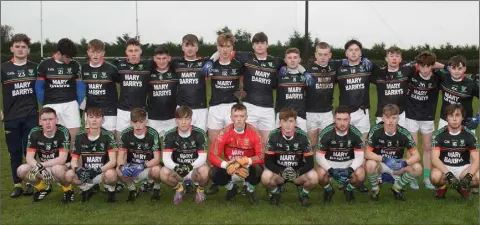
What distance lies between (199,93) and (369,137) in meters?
2.30

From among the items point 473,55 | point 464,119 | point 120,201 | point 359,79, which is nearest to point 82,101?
point 120,201

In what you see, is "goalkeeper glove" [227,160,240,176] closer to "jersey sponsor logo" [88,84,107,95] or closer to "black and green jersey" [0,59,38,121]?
"jersey sponsor logo" [88,84,107,95]

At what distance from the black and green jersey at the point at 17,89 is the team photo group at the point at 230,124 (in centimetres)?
1

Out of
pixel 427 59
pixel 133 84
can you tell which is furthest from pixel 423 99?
pixel 133 84

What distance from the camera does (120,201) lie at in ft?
18.7

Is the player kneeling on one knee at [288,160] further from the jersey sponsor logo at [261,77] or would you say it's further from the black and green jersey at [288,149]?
the jersey sponsor logo at [261,77]

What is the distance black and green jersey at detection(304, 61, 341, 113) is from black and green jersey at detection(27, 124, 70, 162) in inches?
127

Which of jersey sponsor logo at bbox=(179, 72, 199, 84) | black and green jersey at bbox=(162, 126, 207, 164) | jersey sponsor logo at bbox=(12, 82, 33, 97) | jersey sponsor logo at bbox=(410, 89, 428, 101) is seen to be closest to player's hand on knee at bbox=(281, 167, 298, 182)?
black and green jersey at bbox=(162, 126, 207, 164)

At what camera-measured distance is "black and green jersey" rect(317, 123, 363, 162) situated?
570 centimetres

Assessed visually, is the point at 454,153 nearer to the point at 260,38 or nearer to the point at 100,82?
the point at 260,38

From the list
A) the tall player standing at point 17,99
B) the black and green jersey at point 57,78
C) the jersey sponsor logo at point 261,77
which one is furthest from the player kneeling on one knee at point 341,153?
the tall player standing at point 17,99

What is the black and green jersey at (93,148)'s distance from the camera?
18.8ft

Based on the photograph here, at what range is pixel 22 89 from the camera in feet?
20.5

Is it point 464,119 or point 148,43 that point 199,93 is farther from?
point 148,43
